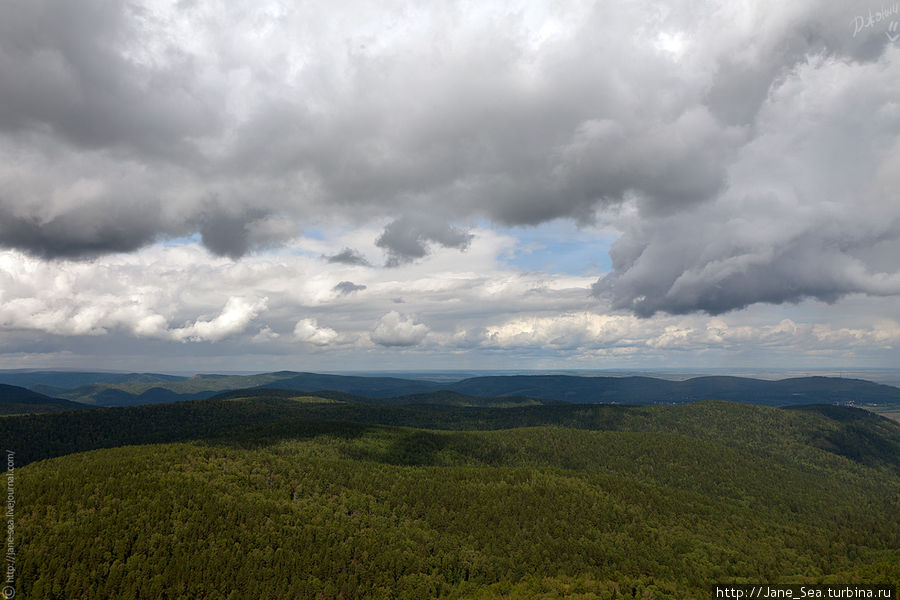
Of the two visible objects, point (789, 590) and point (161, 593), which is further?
point (789, 590)

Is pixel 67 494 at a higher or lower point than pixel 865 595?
higher

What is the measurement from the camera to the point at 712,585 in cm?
19562

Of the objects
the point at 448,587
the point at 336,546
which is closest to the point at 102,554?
the point at 336,546

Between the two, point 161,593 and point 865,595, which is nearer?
point 161,593

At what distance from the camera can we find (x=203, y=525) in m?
180

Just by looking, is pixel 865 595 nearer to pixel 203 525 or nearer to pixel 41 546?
pixel 203 525

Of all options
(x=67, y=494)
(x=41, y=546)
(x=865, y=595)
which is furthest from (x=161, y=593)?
(x=865, y=595)

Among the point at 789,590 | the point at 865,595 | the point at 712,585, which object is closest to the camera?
the point at 865,595

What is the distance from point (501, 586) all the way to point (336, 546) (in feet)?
232

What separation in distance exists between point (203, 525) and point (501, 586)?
123 m

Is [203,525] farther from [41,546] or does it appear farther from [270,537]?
[41,546]

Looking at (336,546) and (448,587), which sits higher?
(336,546)

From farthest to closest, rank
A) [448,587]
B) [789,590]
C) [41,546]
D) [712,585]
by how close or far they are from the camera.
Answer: [712,585] < [448,587] < [789,590] < [41,546]

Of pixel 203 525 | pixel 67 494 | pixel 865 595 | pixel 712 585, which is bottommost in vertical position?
pixel 712 585
